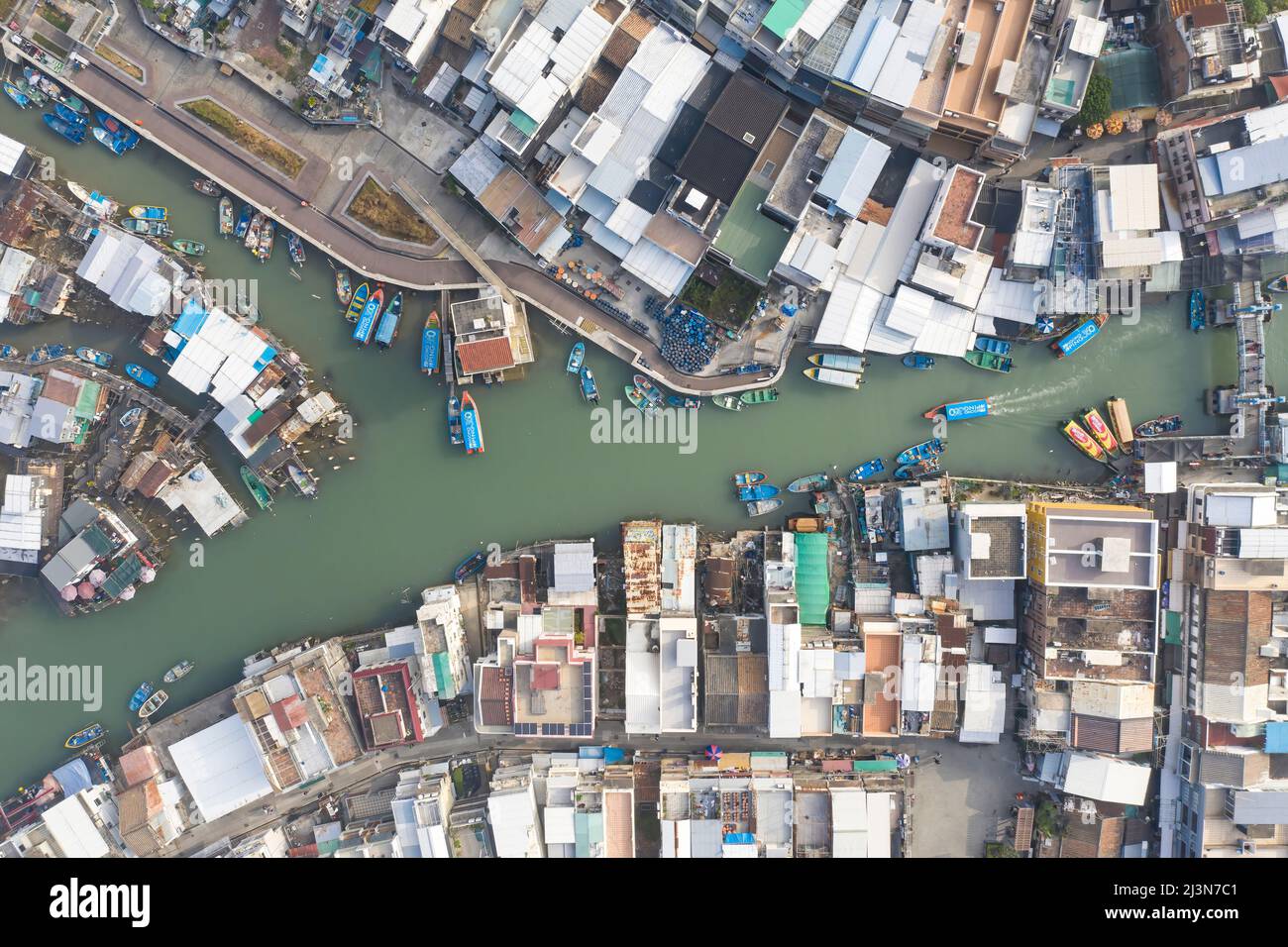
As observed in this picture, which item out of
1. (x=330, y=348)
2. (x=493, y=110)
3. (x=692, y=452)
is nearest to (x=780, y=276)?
(x=692, y=452)

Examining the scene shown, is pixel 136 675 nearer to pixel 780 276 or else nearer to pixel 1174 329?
pixel 780 276

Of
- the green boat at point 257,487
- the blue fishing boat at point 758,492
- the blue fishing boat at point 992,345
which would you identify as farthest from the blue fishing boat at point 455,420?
the blue fishing boat at point 992,345

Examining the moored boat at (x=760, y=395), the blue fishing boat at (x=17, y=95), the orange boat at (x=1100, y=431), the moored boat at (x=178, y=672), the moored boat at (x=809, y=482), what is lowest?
the moored boat at (x=178, y=672)

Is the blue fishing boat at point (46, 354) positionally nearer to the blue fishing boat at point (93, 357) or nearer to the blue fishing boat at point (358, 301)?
the blue fishing boat at point (93, 357)

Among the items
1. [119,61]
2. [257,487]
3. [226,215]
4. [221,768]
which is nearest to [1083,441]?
[257,487]

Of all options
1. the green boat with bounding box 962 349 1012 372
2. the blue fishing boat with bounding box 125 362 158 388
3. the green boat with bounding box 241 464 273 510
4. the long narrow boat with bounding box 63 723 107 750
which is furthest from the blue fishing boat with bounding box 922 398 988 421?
the long narrow boat with bounding box 63 723 107 750

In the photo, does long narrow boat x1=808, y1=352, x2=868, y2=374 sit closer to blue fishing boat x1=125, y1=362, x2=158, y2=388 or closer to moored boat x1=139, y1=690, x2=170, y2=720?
blue fishing boat x1=125, y1=362, x2=158, y2=388
